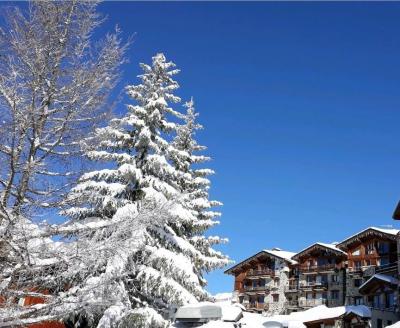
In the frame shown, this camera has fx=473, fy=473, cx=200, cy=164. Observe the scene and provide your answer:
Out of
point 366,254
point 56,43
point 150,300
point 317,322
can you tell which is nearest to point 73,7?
point 56,43

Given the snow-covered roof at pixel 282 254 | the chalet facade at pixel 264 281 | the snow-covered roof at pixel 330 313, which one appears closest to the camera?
the snow-covered roof at pixel 330 313

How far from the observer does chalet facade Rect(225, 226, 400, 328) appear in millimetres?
50719

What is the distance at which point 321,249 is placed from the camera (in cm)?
6384

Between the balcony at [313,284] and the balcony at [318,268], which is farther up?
the balcony at [318,268]

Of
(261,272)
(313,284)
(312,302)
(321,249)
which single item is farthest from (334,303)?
(261,272)

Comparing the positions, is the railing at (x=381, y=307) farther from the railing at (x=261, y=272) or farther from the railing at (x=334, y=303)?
the railing at (x=261, y=272)

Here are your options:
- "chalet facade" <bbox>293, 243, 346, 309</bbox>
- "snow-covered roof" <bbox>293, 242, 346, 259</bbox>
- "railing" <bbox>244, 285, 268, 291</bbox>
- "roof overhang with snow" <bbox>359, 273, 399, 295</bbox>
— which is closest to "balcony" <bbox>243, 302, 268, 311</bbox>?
"railing" <bbox>244, 285, 268, 291</bbox>

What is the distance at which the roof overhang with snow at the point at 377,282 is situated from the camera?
4859 centimetres

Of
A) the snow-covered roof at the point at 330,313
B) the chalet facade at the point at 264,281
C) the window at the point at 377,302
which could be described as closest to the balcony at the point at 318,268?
the chalet facade at the point at 264,281

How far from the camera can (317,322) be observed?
2119 inches

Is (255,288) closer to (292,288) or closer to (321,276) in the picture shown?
(292,288)

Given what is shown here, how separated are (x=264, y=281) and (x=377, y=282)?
70.4 ft

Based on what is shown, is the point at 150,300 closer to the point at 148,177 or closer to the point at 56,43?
the point at 148,177

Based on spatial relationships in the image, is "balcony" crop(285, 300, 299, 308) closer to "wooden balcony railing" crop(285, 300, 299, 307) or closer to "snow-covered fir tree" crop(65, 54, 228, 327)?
"wooden balcony railing" crop(285, 300, 299, 307)
